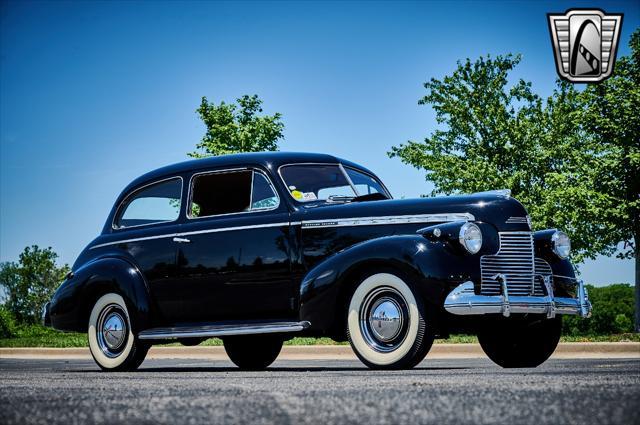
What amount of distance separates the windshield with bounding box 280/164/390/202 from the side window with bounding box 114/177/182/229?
1.34 meters

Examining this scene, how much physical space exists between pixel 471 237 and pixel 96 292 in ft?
14.3

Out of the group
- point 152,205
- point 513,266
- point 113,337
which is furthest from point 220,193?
point 513,266

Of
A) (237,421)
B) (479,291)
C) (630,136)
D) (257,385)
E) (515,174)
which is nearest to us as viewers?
(237,421)

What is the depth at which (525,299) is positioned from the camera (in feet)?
22.7

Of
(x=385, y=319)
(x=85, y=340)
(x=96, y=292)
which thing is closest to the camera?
(x=385, y=319)

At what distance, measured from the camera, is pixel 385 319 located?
677cm

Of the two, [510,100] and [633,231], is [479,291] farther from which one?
[510,100]

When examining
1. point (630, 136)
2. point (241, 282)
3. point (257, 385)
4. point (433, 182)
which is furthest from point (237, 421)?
point (433, 182)

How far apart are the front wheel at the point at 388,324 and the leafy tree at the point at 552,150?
20173 millimetres

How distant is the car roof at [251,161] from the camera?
8345 millimetres

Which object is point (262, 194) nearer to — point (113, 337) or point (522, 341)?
point (113, 337)

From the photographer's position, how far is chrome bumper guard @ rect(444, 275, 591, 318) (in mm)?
6527

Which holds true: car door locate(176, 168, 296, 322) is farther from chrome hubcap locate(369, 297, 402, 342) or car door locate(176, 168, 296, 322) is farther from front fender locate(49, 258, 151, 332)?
chrome hubcap locate(369, 297, 402, 342)

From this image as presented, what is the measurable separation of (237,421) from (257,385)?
1708 millimetres
